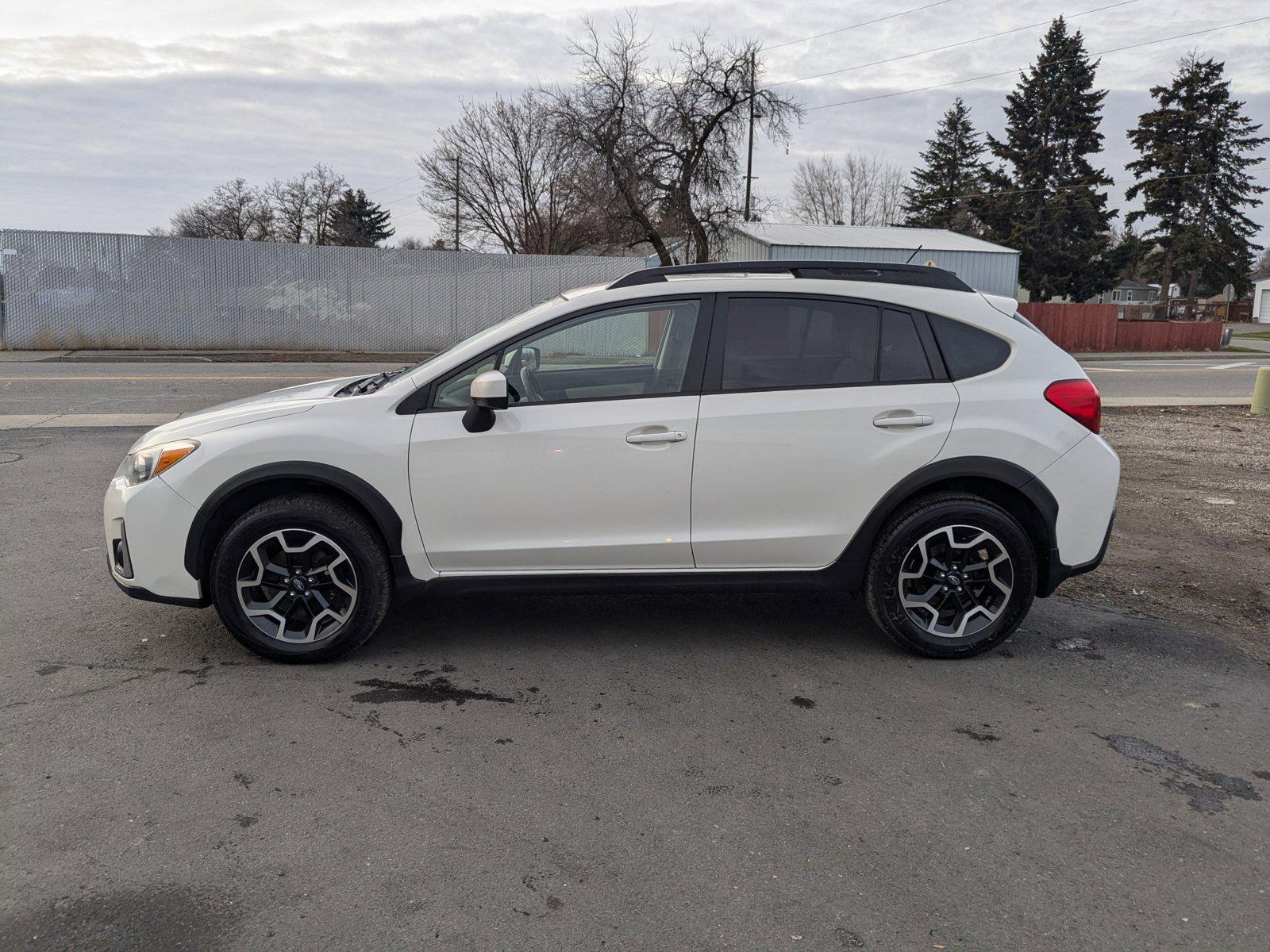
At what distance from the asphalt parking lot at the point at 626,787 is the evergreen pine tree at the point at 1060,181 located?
5125 cm

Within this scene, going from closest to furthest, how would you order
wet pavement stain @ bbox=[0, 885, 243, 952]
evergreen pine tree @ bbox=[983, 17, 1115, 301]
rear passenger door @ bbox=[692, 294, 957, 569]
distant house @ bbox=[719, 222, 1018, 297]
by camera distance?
wet pavement stain @ bbox=[0, 885, 243, 952] < rear passenger door @ bbox=[692, 294, 957, 569] < distant house @ bbox=[719, 222, 1018, 297] < evergreen pine tree @ bbox=[983, 17, 1115, 301]

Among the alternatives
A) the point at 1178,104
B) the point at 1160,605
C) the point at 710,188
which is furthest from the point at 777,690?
the point at 1178,104

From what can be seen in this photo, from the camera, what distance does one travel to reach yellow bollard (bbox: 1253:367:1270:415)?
14695 millimetres

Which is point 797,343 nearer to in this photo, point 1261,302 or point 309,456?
point 309,456

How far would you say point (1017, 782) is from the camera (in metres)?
3.40

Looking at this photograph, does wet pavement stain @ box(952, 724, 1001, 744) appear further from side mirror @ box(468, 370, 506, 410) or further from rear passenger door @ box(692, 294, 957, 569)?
side mirror @ box(468, 370, 506, 410)

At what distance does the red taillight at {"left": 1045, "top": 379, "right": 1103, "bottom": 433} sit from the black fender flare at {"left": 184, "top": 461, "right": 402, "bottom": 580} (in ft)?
9.70

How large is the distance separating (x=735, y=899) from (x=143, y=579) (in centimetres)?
294

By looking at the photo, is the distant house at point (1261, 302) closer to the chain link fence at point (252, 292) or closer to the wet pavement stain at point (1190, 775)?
the chain link fence at point (252, 292)

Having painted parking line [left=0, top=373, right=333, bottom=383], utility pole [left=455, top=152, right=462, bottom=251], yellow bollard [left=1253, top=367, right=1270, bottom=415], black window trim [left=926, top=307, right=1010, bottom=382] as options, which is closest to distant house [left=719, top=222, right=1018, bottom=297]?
utility pole [left=455, top=152, right=462, bottom=251]

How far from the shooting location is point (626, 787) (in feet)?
Result: 10.9

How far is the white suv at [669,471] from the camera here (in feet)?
13.9

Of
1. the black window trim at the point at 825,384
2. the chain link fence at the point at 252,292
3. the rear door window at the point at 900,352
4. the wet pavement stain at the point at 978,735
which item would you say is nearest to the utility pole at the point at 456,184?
the chain link fence at the point at 252,292

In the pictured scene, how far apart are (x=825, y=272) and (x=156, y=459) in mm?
3068
